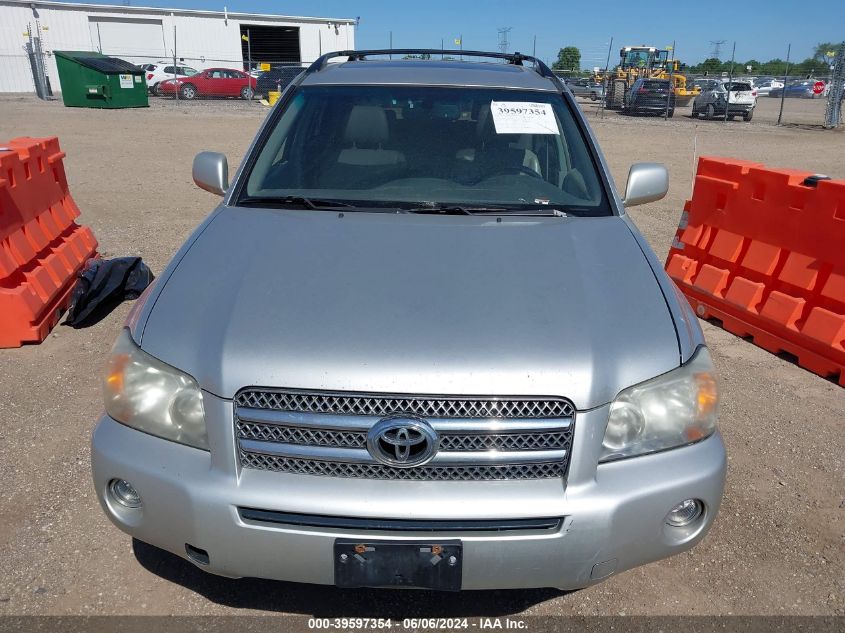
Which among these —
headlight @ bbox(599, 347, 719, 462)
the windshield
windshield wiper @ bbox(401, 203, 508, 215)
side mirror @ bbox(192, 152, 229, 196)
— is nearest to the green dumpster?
side mirror @ bbox(192, 152, 229, 196)

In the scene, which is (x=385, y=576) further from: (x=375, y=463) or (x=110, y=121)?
(x=110, y=121)

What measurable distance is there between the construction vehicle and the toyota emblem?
30.6 m

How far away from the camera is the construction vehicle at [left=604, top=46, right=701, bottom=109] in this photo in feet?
105

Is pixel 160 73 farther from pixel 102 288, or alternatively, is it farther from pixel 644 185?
pixel 644 185

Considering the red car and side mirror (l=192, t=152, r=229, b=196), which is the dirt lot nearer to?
side mirror (l=192, t=152, r=229, b=196)

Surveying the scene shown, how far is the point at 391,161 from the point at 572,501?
6.42 feet

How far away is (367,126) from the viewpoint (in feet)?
11.5

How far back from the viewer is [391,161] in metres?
3.39

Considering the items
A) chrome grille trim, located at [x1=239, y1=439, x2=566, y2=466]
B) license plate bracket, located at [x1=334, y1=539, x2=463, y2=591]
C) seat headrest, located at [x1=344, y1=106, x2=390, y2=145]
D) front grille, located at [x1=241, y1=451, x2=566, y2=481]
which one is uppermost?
seat headrest, located at [x1=344, y1=106, x2=390, y2=145]

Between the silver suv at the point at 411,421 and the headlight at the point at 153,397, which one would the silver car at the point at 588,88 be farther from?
the headlight at the point at 153,397

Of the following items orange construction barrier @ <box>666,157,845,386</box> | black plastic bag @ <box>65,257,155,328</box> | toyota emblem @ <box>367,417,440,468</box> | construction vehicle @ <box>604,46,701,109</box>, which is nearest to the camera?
toyota emblem @ <box>367,417,440,468</box>

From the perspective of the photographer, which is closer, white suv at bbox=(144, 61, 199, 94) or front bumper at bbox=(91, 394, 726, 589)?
front bumper at bbox=(91, 394, 726, 589)

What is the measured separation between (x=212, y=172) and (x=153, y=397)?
1.65 meters

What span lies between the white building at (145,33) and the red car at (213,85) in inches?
79.9
